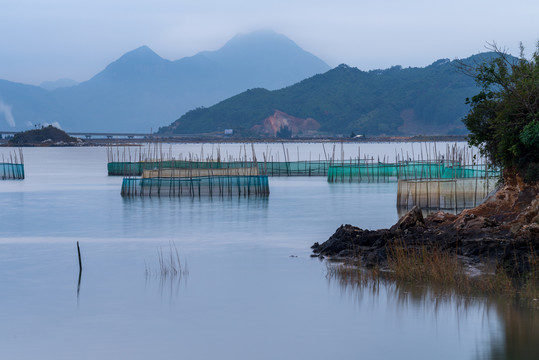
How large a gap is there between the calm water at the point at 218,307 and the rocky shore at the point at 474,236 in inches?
43.7

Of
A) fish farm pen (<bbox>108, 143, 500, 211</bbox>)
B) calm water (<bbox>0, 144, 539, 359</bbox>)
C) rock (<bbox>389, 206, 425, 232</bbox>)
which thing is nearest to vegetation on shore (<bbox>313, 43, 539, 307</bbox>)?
rock (<bbox>389, 206, 425, 232</bbox>)

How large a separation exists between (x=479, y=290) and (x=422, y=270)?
1.42 m

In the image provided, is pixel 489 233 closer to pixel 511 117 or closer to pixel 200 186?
pixel 511 117

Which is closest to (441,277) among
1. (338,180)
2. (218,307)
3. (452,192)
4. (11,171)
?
(218,307)

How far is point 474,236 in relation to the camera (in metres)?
18.2

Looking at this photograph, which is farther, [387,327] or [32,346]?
[387,327]

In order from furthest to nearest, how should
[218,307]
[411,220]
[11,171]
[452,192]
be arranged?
1. [11,171]
2. [452,192]
3. [411,220]
4. [218,307]

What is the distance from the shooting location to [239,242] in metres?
25.0

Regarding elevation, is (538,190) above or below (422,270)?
above

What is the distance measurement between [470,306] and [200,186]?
932 inches

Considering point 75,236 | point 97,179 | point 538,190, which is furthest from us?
point 97,179

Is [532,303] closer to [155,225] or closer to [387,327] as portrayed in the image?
[387,327]

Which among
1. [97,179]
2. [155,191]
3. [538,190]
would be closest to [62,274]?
[538,190]

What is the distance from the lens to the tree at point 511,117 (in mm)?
19312
